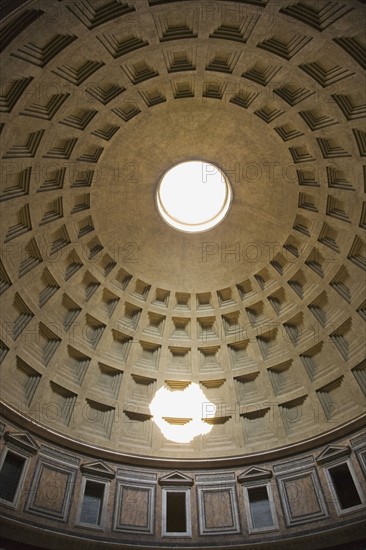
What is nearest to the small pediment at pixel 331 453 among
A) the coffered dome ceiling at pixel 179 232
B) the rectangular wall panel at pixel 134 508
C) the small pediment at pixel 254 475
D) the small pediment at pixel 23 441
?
the coffered dome ceiling at pixel 179 232

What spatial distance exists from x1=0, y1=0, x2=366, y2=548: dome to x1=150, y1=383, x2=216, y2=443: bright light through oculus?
148mm

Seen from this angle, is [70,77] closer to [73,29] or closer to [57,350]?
[73,29]

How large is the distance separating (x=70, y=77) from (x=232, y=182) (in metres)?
9.25

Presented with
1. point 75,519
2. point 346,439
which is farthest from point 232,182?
point 75,519

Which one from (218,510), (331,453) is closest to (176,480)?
(218,510)

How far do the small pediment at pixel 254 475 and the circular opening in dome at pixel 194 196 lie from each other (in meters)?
11.8

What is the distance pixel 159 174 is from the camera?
23.7m

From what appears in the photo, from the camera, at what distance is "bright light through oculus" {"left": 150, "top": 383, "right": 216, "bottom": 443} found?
77.3ft

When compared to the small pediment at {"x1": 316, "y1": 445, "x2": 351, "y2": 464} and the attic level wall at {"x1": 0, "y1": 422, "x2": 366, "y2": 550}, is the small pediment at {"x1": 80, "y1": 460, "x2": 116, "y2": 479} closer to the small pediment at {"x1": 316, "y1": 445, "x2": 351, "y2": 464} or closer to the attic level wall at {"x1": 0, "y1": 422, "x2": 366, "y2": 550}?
the attic level wall at {"x1": 0, "y1": 422, "x2": 366, "y2": 550}

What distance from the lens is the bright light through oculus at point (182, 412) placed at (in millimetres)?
23547

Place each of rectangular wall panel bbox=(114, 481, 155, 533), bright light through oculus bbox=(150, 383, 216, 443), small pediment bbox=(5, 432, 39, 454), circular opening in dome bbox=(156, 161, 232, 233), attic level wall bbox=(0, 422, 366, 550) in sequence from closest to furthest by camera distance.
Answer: attic level wall bbox=(0, 422, 366, 550) < small pediment bbox=(5, 432, 39, 454) < rectangular wall panel bbox=(114, 481, 155, 533) < bright light through oculus bbox=(150, 383, 216, 443) < circular opening in dome bbox=(156, 161, 232, 233)

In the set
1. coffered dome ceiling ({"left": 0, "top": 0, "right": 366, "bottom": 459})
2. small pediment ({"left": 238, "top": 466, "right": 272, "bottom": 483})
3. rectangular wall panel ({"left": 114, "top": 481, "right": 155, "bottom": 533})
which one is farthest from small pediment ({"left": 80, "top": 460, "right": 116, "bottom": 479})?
small pediment ({"left": 238, "top": 466, "right": 272, "bottom": 483})

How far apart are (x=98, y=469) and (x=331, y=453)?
984 cm

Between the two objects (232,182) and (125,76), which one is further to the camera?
(232,182)
